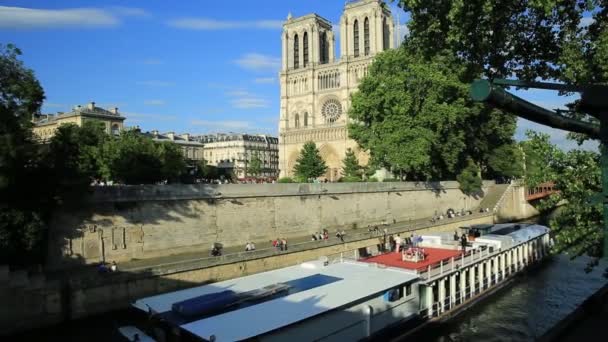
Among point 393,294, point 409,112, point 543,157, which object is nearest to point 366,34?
point 409,112

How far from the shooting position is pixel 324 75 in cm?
8612

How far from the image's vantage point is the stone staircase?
5711 cm

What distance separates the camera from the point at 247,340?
1239cm

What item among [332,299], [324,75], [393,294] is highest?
[324,75]

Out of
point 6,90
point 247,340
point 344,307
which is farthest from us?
point 6,90

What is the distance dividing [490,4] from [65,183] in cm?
1913

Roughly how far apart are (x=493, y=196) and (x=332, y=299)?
48699mm

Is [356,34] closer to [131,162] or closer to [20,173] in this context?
[131,162]

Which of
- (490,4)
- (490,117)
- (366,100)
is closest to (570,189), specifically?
(490,4)

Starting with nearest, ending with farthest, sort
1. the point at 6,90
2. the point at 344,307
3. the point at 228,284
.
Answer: the point at 344,307
the point at 228,284
the point at 6,90

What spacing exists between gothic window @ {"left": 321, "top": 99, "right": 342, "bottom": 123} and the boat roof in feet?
216

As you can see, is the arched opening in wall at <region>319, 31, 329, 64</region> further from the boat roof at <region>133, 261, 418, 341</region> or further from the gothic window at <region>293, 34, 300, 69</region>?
the boat roof at <region>133, 261, 418, 341</region>

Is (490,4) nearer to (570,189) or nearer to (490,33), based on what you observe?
(490,33)

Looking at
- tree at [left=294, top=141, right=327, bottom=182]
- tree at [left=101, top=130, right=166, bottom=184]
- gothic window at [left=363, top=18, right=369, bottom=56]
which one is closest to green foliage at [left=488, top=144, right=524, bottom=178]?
tree at [left=294, top=141, right=327, bottom=182]
